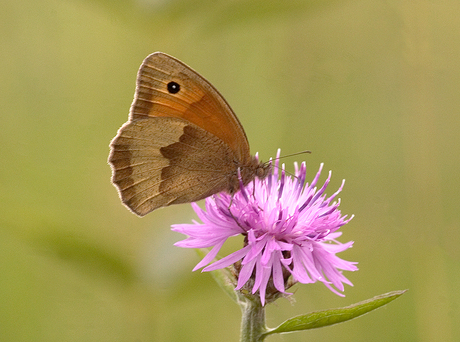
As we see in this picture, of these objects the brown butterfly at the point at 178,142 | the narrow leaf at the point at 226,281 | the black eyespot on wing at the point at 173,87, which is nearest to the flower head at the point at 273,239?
the narrow leaf at the point at 226,281

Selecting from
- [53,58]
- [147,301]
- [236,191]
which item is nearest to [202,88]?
[236,191]

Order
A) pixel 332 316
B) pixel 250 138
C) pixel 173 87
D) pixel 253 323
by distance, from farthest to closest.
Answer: pixel 250 138 → pixel 173 87 → pixel 253 323 → pixel 332 316

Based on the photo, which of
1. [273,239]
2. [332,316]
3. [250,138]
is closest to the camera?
[332,316]

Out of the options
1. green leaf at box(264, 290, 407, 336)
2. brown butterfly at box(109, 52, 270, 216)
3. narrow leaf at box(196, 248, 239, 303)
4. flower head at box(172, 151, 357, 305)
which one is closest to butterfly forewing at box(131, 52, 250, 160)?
brown butterfly at box(109, 52, 270, 216)

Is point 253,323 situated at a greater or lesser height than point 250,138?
lesser

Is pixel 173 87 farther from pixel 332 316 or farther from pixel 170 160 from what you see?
pixel 332 316

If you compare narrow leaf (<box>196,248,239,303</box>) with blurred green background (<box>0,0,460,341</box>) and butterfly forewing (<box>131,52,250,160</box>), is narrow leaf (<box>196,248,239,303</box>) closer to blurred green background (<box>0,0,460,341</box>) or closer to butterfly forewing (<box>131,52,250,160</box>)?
blurred green background (<box>0,0,460,341</box>)

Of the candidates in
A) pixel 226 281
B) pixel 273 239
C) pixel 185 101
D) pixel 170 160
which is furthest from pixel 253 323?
pixel 185 101

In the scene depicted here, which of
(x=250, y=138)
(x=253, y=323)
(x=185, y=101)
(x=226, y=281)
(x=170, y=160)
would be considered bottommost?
(x=253, y=323)

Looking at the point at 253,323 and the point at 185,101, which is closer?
the point at 253,323
